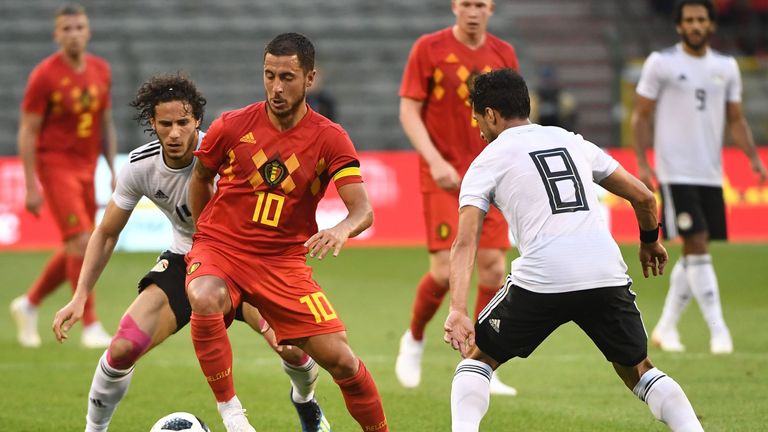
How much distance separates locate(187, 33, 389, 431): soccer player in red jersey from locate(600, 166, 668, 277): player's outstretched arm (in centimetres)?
113

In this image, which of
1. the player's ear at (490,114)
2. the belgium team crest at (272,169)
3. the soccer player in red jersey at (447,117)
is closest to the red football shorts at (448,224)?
the soccer player in red jersey at (447,117)

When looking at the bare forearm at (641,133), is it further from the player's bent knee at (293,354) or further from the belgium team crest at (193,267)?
the belgium team crest at (193,267)

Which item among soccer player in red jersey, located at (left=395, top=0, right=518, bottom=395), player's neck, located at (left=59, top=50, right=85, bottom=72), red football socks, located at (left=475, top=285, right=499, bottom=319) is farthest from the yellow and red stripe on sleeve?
player's neck, located at (left=59, top=50, right=85, bottom=72)

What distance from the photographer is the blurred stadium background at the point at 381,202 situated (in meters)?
7.51

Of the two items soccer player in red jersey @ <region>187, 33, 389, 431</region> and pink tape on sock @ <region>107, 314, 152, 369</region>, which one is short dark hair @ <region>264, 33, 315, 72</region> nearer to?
soccer player in red jersey @ <region>187, 33, 389, 431</region>

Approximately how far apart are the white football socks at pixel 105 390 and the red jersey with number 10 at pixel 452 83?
283 cm

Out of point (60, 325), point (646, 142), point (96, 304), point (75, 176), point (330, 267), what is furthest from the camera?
point (330, 267)

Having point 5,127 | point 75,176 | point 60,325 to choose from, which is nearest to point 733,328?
point 75,176

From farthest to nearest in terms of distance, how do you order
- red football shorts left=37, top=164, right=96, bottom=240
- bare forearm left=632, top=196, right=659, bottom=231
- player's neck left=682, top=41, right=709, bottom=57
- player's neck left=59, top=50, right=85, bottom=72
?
player's neck left=59, top=50, right=85, bottom=72
red football shorts left=37, top=164, right=96, bottom=240
player's neck left=682, top=41, right=709, bottom=57
bare forearm left=632, top=196, right=659, bottom=231

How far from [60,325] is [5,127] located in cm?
1652

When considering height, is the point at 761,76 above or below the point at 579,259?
below

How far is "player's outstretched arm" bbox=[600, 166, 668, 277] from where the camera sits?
549 centimetres

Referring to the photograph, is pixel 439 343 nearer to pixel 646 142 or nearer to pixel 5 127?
pixel 646 142

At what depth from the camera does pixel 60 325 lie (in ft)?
19.2
